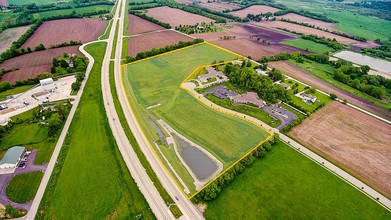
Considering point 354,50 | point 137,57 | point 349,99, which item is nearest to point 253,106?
point 349,99

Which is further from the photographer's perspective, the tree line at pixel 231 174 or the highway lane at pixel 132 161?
the tree line at pixel 231 174

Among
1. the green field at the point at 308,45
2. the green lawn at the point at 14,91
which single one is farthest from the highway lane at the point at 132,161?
the green field at the point at 308,45

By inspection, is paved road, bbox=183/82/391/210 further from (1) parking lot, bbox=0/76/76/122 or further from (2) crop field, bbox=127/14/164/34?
(2) crop field, bbox=127/14/164/34

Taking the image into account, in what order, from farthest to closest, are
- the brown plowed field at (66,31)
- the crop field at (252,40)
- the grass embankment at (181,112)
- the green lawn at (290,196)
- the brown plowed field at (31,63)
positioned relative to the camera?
the brown plowed field at (66,31), the crop field at (252,40), the brown plowed field at (31,63), the grass embankment at (181,112), the green lawn at (290,196)

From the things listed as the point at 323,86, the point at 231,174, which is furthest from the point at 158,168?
the point at 323,86

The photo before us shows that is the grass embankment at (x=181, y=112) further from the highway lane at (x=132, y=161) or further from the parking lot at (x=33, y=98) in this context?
the parking lot at (x=33, y=98)

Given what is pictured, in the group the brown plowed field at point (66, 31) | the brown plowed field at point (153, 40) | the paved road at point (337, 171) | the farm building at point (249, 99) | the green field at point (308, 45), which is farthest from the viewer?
the green field at point (308, 45)

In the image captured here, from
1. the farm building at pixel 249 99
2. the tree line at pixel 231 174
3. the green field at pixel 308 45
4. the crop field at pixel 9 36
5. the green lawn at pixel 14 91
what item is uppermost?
the crop field at pixel 9 36
